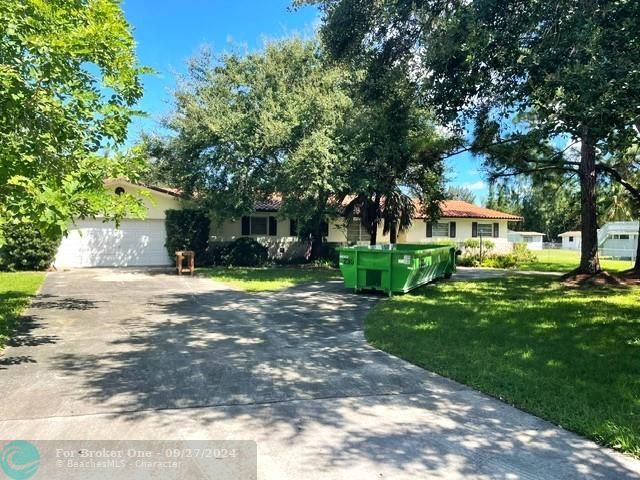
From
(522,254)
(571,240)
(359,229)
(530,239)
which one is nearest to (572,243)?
(571,240)

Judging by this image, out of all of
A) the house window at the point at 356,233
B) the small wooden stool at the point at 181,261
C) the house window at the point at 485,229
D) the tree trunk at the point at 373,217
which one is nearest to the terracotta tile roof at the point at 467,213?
the house window at the point at 485,229

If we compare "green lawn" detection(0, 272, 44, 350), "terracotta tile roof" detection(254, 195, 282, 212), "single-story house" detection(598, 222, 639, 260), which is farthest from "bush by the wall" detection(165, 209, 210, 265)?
"single-story house" detection(598, 222, 639, 260)

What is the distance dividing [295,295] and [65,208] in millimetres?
7875

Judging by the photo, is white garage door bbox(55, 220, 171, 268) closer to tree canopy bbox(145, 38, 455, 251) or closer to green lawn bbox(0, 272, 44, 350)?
green lawn bbox(0, 272, 44, 350)

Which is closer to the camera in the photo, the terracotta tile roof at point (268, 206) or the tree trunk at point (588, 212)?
the tree trunk at point (588, 212)

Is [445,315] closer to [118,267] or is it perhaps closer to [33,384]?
[33,384]

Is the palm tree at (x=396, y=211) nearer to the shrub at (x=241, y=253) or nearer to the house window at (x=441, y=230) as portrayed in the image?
the house window at (x=441, y=230)

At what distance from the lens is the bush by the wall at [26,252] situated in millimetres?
17203

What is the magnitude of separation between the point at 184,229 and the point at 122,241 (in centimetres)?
268

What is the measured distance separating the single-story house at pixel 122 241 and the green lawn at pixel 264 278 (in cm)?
290

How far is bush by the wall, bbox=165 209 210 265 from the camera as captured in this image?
20.3 m

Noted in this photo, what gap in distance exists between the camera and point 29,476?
3168 mm

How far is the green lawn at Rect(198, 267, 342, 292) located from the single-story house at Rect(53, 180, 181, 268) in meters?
2.90

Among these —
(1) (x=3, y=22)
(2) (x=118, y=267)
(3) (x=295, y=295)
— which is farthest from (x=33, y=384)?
(2) (x=118, y=267)
